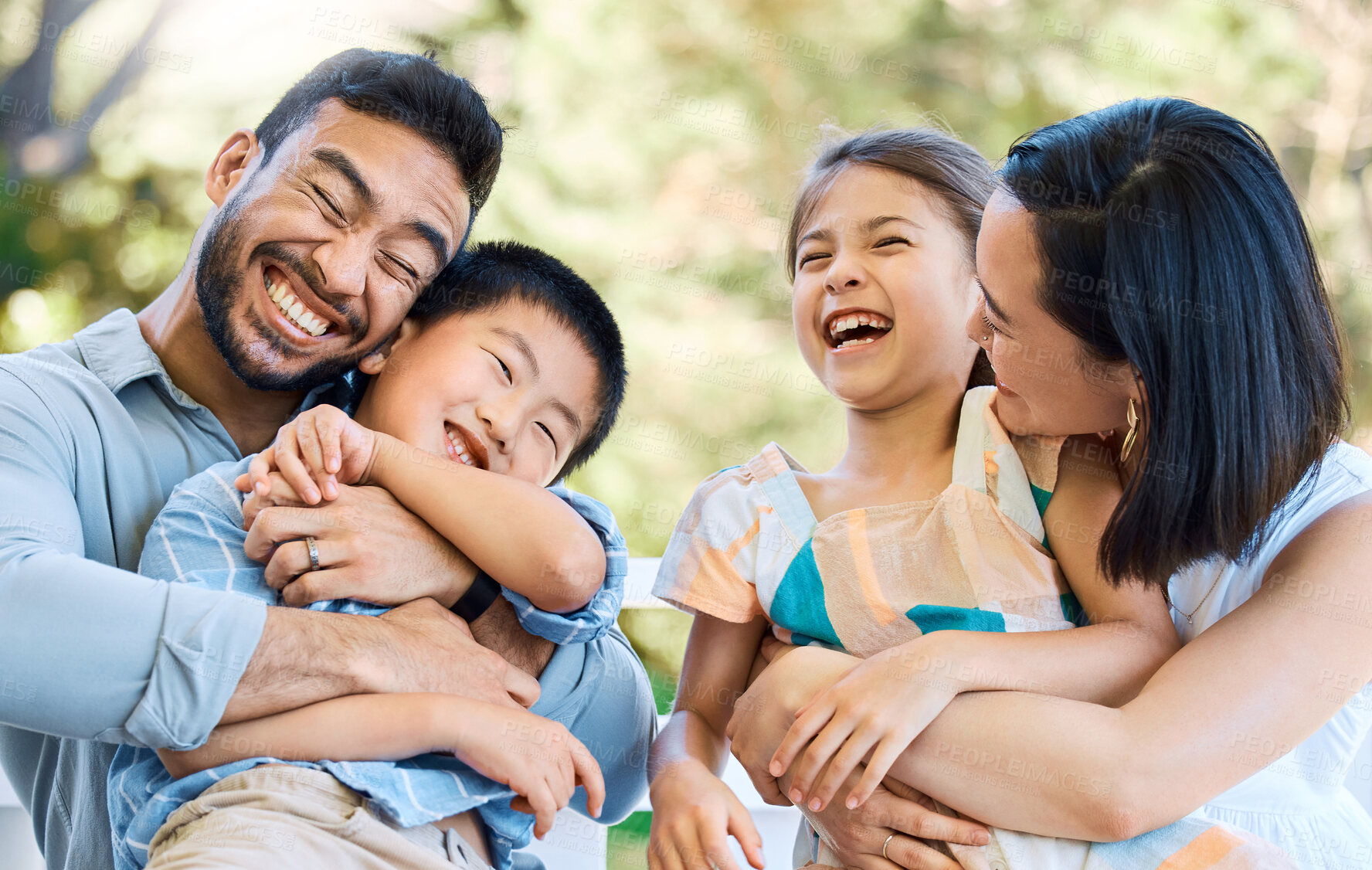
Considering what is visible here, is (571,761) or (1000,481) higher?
(1000,481)

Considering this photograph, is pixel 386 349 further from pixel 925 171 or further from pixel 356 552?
pixel 925 171

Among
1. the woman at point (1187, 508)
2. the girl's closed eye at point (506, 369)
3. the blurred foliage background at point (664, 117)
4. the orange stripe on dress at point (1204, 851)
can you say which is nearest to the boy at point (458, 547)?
the girl's closed eye at point (506, 369)

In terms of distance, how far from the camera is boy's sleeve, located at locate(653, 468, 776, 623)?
135 cm

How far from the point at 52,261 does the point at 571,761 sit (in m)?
4.42

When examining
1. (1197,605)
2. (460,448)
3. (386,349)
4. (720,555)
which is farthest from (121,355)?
(1197,605)

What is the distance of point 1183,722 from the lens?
3.41 ft

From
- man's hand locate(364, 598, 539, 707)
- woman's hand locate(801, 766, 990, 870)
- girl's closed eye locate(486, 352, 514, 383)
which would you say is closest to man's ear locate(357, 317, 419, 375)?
girl's closed eye locate(486, 352, 514, 383)

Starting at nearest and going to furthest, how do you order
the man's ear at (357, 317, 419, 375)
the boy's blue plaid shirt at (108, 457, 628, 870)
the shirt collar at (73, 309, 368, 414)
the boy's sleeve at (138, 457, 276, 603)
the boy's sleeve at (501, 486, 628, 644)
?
1. the boy's blue plaid shirt at (108, 457, 628, 870)
2. the boy's sleeve at (138, 457, 276, 603)
3. the boy's sleeve at (501, 486, 628, 644)
4. the shirt collar at (73, 309, 368, 414)
5. the man's ear at (357, 317, 419, 375)

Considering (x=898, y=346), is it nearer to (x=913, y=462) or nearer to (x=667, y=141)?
(x=913, y=462)

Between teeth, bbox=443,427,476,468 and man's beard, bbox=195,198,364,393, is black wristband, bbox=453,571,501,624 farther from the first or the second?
man's beard, bbox=195,198,364,393

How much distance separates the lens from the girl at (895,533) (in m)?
1.14

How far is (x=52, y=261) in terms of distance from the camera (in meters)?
4.48

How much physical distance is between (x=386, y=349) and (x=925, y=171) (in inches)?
33.0

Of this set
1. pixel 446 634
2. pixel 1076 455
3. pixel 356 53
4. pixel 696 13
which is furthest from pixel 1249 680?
pixel 696 13
